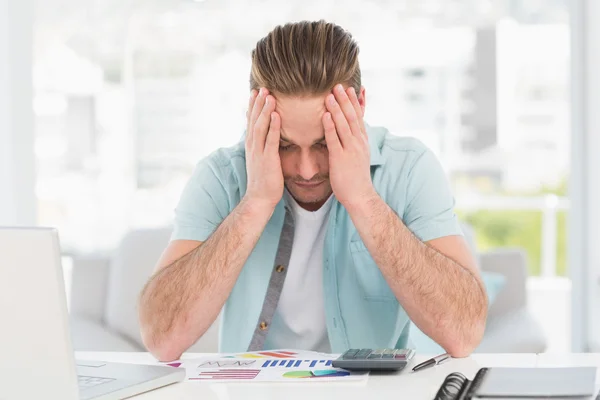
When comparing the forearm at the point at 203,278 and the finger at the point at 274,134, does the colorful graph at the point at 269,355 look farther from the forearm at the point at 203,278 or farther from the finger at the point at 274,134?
the finger at the point at 274,134

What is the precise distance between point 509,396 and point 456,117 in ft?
14.3

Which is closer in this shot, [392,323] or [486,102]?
[392,323]

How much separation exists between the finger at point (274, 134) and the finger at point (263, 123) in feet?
0.04

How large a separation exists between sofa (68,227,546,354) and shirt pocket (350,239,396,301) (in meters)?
1.09

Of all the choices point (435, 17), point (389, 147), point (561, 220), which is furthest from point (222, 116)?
point (389, 147)

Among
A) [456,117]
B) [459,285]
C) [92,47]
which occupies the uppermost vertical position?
[92,47]

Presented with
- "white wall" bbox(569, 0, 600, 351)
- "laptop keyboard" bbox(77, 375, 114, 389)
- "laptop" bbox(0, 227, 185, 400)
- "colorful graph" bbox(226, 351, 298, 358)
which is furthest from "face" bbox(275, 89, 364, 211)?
"white wall" bbox(569, 0, 600, 351)

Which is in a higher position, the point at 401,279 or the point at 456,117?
the point at 456,117

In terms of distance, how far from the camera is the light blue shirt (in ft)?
6.44

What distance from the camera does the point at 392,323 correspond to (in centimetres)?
201

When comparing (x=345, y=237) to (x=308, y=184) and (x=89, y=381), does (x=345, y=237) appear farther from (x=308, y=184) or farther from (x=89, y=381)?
(x=89, y=381)

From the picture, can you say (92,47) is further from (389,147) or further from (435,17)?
(389,147)

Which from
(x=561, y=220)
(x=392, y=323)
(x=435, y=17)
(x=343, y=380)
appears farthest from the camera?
(x=561, y=220)

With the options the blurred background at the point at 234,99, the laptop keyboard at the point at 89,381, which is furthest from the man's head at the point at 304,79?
the blurred background at the point at 234,99
